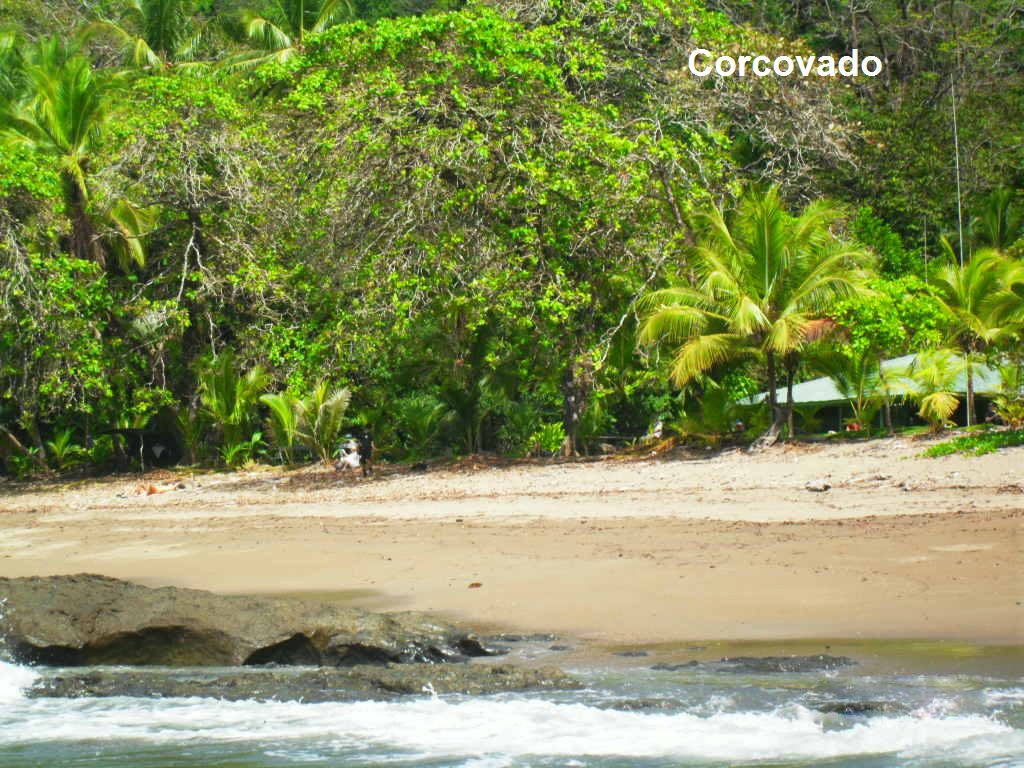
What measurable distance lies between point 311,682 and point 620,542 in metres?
3.96

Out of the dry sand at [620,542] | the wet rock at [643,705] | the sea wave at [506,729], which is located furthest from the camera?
the dry sand at [620,542]

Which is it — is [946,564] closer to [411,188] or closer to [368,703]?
[368,703]

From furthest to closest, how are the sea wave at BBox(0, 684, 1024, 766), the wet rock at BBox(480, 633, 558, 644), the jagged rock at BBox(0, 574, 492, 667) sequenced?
the wet rock at BBox(480, 633, 558, 644) < the jagged rock at BBox(0, 574, 492, 667) < the sea wave at BBox(0, 684, 1024, 766)

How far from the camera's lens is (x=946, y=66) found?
26156mm

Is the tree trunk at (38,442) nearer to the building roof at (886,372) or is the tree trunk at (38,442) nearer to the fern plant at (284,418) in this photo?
the fern plant at (284,418)

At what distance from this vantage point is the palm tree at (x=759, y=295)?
49.2 ft

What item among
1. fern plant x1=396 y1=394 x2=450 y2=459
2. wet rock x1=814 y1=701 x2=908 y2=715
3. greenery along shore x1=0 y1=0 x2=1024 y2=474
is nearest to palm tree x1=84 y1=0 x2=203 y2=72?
greenery along shore x1=0 y1=0 x2=1024 y2=474

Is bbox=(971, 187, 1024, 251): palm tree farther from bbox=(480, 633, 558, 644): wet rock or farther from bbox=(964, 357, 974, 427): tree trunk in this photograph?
bbox=(480, 633, 558, 644): wet rock

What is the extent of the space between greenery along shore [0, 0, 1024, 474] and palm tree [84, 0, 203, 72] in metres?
6.13

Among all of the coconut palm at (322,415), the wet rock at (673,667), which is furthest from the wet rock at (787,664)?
the coconut palm at (322,415)

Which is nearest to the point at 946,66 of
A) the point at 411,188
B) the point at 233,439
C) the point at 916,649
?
the point at 411,188

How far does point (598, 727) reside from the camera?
551 centimetres

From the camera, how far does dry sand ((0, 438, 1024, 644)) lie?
7.37 m

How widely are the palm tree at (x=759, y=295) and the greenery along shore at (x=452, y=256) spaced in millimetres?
39
